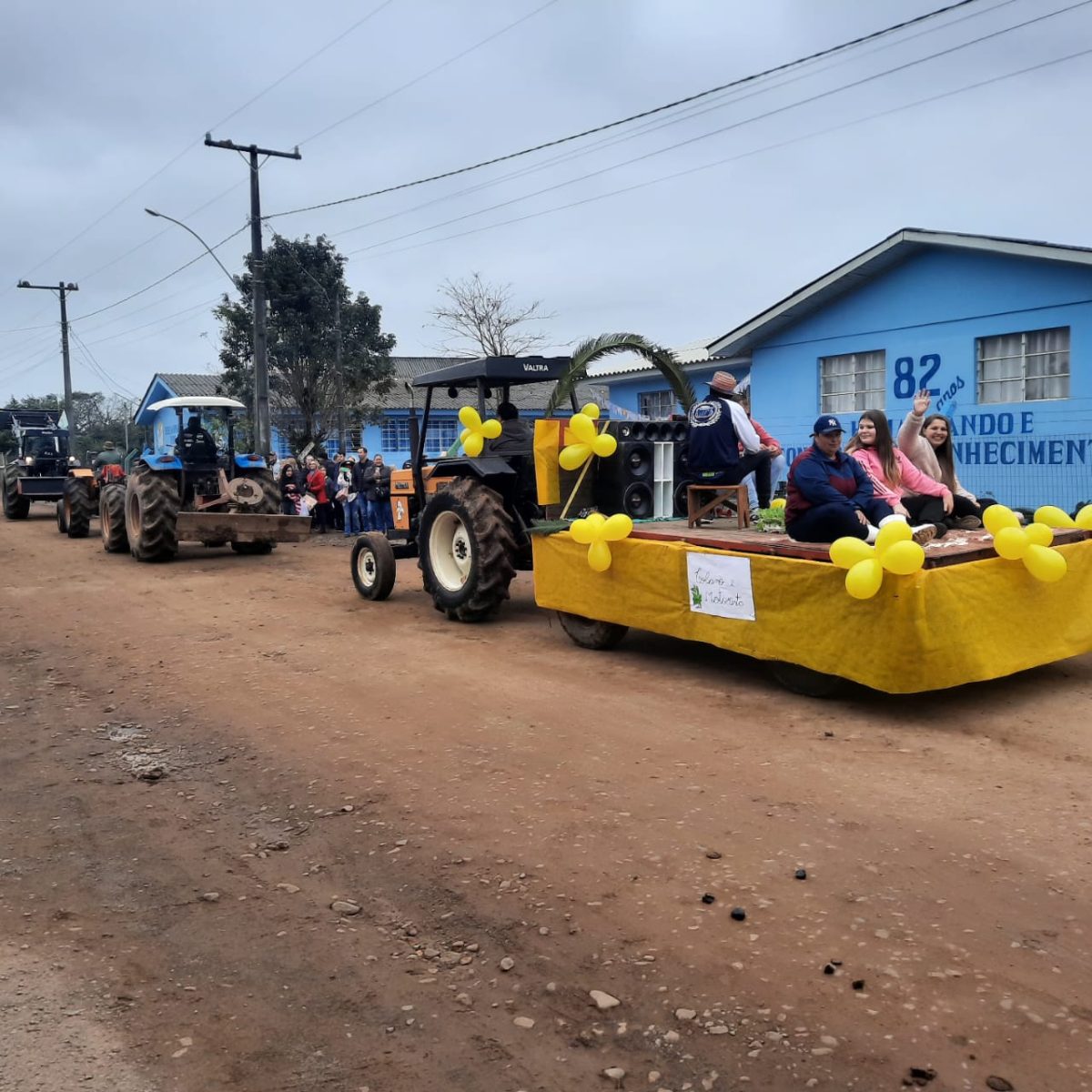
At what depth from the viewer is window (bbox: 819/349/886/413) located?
54.7 ft

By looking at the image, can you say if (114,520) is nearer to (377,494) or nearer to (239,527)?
(239,527)

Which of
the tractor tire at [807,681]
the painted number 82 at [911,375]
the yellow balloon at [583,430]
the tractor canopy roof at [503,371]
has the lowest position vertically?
the tractor tire at [807,681]

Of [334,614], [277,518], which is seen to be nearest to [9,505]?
[277,518]

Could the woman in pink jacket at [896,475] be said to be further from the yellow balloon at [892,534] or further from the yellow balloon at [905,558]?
the yellow balloon at [905,558]

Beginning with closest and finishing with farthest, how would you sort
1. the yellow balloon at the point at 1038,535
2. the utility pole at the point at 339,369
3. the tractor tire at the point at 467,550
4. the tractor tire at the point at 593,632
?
the yellow balloon at the point at 1038,535 → the tractor tire at the point at 593,632 → the tractor tire at the point at 467,550 → the utility pole at the point at 339,369

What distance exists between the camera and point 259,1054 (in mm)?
2889

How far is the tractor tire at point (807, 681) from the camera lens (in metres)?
6.41

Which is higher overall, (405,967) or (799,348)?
(799,348)

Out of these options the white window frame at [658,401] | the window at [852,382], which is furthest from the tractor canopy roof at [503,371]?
the white window frame at [658,401]

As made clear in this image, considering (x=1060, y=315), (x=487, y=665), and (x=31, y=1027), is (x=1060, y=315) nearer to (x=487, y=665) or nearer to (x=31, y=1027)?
(x=487, y=665)

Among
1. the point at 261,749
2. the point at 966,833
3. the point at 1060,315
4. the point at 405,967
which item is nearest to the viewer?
the point at 405,967

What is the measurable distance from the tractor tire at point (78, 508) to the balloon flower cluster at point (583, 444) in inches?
562

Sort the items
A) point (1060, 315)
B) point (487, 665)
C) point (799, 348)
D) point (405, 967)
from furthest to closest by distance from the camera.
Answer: point (799, 348), point (1060, 315), point (487, 665), point (405, 967)

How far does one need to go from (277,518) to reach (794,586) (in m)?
10.0
